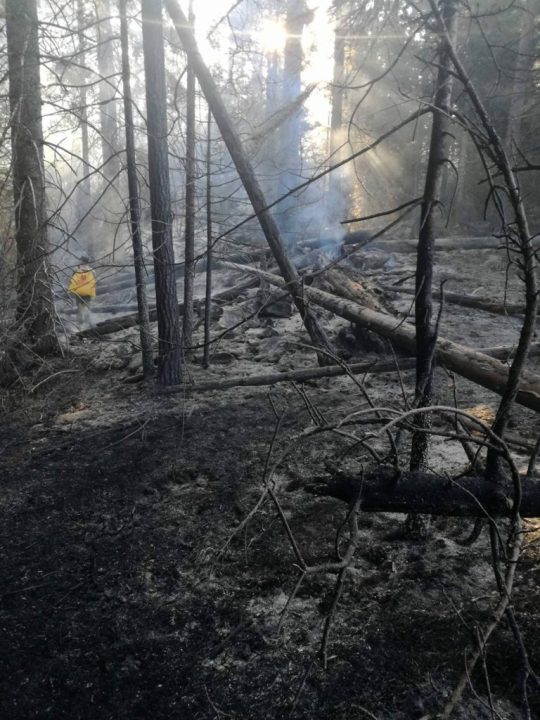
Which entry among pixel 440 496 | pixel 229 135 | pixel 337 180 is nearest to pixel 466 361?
pixel 440 496

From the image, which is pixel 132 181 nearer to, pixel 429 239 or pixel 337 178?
pixel 429 239

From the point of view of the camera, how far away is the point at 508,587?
2.47 m

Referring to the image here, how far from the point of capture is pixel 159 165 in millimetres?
7660

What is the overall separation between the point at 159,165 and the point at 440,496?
643cm

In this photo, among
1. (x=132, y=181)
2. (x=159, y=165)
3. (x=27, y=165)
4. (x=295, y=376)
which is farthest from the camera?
(x=27, y=165)

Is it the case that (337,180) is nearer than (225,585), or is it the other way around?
(225,585)

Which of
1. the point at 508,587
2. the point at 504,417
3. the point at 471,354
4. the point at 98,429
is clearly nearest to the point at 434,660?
the point at 508,587

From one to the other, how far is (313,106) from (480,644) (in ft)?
97.0

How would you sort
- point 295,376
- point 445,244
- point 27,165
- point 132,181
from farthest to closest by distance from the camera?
point 445,244
point 27,165
point 295,376
point 132,181

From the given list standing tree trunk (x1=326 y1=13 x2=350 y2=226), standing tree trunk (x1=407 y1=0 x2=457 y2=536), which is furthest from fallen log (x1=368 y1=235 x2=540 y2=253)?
standing tree trunk (x1=407 y1=0 x2=457 y2=536)

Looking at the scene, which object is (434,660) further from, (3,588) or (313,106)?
(313,106)

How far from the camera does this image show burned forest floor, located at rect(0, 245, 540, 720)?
9.72 ft

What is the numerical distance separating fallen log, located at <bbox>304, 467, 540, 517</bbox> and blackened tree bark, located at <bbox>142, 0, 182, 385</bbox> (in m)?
4.52

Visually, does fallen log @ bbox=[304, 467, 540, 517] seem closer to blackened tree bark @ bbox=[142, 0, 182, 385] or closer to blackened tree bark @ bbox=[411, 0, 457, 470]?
blackened tree bark @ bbox=[411, 0, 457, 470]
